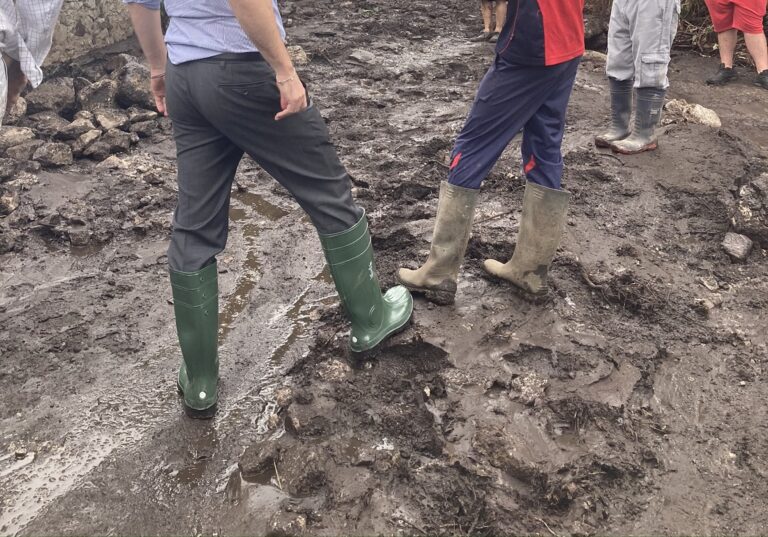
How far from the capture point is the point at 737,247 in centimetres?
358

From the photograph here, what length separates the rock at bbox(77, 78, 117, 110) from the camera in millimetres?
5562

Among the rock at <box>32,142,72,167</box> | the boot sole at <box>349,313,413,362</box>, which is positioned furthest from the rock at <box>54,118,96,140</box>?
the boot sole at <box>349,313,413,362</box>

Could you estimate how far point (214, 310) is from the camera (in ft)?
8.59

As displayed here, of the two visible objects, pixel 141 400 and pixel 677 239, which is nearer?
pixel 141 400

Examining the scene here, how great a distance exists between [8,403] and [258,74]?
172 cm

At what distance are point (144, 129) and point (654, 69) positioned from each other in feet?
11.9

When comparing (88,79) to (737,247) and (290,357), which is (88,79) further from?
(737,247)

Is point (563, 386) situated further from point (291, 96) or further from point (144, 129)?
point (144, 129)

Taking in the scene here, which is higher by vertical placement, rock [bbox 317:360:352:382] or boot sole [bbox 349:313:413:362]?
boot sole [bbox 349:313:413:362]

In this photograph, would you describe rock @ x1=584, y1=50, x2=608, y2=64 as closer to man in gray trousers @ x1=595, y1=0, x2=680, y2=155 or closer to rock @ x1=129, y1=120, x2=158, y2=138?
man in gray trousers @ x1=595, y1=0, x2=680, y2=155

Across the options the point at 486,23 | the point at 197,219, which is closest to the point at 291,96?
the point at 197,219

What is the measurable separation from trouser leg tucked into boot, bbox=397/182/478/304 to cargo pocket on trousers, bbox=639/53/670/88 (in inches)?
82.7

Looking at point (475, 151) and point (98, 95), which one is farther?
point (98, 95)

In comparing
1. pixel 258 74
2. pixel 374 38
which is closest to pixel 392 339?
pixel 258 74
